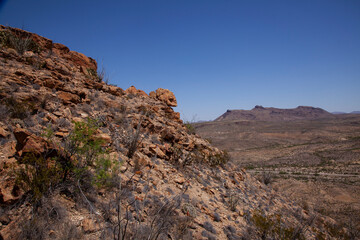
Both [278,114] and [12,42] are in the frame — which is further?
[278,114]

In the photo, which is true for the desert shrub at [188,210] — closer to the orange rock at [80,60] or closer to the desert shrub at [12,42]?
the desert shrub at [12,42]

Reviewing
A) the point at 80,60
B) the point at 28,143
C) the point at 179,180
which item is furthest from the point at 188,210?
the point at 80,60

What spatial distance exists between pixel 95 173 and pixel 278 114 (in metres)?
185

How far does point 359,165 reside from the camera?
26.6 meters

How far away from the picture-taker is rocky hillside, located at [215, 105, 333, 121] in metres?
154

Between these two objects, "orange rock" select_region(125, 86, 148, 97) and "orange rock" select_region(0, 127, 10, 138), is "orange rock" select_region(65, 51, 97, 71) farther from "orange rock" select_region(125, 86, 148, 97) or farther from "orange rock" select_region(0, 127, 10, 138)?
"orange rock" select_region(0, 127, 10, 138)

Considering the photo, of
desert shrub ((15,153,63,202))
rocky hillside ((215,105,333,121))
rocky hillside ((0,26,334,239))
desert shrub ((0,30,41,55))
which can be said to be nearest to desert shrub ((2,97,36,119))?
rocky hillside ((0,26,334,239))

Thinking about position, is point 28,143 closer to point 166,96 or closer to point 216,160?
point 216,160

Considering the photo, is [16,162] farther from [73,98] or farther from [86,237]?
[73,98]

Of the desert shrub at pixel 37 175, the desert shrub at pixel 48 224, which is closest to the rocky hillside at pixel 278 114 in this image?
the desert shrub at pixel 37 175

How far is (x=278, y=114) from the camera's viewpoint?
162750mm

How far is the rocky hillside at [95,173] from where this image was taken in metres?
2.69

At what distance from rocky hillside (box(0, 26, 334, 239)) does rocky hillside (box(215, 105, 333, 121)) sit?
5908 inches

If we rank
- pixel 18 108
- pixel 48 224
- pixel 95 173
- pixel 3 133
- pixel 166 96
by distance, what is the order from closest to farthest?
pixel 48 224 < pixel 3 133 < pixel 95 173 < pixel 18 108 < pixel 166 96
